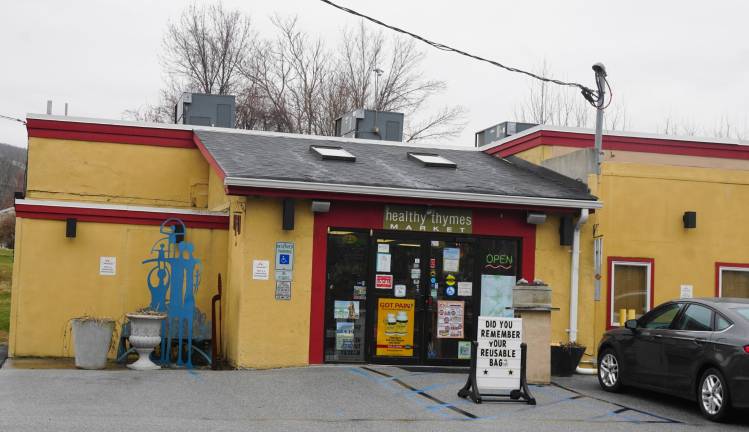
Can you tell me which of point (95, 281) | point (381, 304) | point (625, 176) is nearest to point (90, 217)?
point (95, 281)

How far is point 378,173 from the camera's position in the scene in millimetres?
16562

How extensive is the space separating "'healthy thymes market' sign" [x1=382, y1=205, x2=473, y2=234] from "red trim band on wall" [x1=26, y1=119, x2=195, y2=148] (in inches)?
208

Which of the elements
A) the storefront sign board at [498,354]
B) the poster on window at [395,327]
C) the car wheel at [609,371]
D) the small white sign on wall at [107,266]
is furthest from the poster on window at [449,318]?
the small white sign on wall at [107,266]

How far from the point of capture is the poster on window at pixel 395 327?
1578 cm

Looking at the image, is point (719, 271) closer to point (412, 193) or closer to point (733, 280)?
point (733, 280)

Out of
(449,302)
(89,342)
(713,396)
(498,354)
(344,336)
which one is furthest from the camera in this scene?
(449,302)

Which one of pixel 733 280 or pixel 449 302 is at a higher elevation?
pixel 733 280

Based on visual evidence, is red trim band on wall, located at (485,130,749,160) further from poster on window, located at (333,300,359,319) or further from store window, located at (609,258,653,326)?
poster on window, located at (333,300,359,319)

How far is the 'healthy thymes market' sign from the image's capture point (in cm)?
1590

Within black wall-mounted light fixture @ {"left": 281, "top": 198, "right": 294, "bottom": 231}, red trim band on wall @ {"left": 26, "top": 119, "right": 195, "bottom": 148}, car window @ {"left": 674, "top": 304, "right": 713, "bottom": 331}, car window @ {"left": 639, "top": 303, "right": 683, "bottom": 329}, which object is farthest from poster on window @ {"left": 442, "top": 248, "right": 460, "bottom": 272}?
red trim band on wall @ {"left": 26, "top": 119, "right": 195, "bottom": 148}

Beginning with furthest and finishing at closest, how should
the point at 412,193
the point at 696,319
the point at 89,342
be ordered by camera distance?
the point at 412,193
the point at 89,342
the point at 696,319

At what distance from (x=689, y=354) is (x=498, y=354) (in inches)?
95.9

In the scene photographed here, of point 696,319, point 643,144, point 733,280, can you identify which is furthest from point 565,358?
point 643,144

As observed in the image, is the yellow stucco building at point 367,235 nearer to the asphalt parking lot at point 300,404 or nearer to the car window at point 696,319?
the asphalt parking lot at point 300,404
